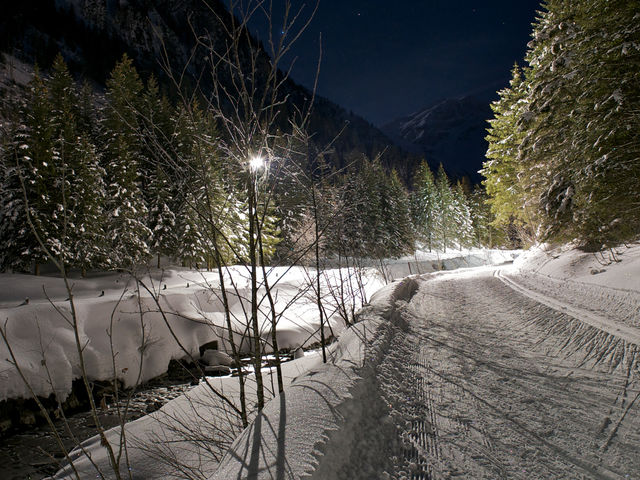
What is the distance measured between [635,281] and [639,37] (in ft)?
15.9

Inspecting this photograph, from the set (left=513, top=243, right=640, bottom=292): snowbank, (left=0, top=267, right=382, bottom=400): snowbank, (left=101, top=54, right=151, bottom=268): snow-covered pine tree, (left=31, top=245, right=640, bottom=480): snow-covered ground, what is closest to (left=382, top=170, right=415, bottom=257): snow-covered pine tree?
(left=513, top=243, right=640, bottom=292): snowbank

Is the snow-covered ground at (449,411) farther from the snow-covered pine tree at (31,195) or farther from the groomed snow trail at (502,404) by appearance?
the snow-covered pine tree at (31,195)

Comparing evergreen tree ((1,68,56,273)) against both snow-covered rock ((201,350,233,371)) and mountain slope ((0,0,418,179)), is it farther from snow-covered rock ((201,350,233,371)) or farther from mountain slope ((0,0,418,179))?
mountain slope ((0,0,418,179))

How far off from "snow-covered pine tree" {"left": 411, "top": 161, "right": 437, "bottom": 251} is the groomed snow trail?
1492 inches

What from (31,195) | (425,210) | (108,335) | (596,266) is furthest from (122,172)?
(425,210)

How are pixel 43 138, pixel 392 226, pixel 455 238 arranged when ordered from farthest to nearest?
pixel 455 238
pixel 392 226
pixel 43 138

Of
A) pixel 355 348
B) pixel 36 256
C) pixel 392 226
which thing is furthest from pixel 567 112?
pixel 392 226

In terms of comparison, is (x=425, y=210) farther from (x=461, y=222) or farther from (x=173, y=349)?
(x=173, y=349)

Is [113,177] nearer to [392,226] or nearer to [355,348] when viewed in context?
[355,348]

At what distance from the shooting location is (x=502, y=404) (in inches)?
101

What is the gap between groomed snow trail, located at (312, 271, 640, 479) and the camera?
1917mm

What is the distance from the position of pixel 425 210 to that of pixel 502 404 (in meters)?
41.7

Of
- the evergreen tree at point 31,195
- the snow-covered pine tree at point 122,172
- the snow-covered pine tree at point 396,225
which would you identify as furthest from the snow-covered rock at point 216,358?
the snow-covered pine tree at point 396,225

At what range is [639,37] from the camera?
6176mm
